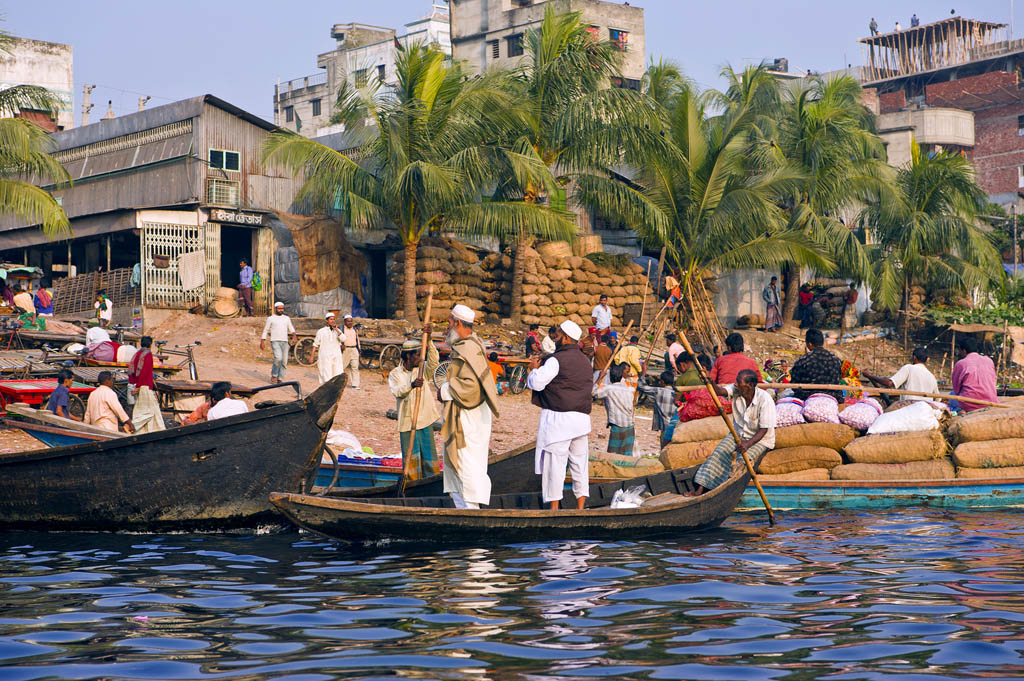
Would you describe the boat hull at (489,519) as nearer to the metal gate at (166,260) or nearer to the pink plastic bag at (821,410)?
the pink plastic bag at (821,410)

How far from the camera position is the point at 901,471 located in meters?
10.9

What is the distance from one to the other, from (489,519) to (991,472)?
549 centimetres

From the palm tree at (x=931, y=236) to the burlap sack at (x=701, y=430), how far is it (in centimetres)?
1819

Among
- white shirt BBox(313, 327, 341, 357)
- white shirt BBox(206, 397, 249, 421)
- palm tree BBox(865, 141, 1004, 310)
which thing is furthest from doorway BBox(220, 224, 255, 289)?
white shirt BBox(206, 397, 249, 421)

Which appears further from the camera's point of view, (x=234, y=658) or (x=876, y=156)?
(x=876, y=156)

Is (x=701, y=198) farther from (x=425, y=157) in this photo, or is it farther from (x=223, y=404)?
(x=223, y=404)

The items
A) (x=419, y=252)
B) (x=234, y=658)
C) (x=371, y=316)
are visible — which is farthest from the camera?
(x=371, y=316)

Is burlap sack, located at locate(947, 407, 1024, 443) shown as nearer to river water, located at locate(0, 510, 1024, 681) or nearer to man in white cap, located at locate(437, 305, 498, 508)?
river water, located at locate(0, 510, 1024, 681)

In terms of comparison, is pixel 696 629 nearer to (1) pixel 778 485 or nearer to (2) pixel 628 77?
(1) pixel 778 485

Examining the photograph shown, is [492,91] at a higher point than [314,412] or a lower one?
higher

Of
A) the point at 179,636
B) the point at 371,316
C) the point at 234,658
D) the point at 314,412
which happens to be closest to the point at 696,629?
the point at 234,658

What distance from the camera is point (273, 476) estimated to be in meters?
9.54

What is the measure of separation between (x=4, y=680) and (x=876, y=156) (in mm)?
29959

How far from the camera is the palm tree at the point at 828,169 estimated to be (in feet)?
89.3
